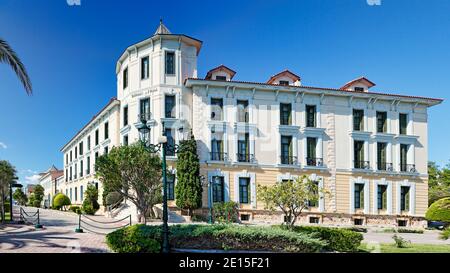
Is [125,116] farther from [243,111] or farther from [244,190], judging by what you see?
[244,190]

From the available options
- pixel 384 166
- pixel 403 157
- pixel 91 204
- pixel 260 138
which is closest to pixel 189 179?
pixel 260 138

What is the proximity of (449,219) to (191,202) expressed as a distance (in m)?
14.0

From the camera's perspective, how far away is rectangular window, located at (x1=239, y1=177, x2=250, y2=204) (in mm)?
18766

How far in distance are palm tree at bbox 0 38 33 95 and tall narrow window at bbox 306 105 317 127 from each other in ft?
46.0

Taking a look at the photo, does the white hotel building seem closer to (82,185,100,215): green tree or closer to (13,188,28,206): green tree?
(82,185,100,215): green tree

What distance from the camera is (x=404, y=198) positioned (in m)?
15.8

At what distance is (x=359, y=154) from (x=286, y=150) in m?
3.93

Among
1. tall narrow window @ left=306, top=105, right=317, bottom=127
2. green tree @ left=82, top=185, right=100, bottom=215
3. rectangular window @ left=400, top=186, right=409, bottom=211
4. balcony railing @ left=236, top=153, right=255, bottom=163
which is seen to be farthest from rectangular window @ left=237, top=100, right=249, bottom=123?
green tree @ left=82, top=185, right=100, bottom=215

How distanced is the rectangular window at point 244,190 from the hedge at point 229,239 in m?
10.7

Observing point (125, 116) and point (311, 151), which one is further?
point (125, 116)

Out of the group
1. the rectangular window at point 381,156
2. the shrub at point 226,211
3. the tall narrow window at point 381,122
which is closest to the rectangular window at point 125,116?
the shrub at point 226,211

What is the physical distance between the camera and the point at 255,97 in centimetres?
1717

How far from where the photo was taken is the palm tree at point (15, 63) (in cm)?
365
